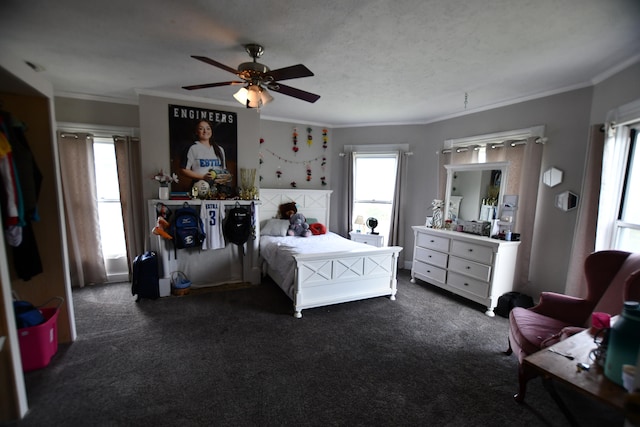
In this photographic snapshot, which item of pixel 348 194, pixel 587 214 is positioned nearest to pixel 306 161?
pixel 348 194

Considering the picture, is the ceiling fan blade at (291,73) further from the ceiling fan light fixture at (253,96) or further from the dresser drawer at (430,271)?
the dresser drawer at (430,271)

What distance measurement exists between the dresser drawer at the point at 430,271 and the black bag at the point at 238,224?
254cm

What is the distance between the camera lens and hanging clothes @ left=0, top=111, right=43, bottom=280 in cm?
170

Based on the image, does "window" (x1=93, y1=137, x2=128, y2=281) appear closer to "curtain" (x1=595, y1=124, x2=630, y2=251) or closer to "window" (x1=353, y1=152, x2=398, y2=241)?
"window" (x1=353, y1=152, x2=398, y2=241)

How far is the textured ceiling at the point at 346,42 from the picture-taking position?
5.68ft

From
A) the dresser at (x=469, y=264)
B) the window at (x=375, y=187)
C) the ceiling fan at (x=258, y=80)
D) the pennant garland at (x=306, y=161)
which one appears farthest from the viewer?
the window at (x=375, y=187)

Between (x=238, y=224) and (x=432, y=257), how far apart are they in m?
2.76

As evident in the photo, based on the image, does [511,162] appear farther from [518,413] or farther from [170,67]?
[170,67]

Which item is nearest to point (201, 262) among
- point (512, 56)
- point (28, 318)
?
point (28, 318)

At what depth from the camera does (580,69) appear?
8.21 ft

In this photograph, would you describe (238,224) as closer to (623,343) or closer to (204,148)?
(204,148)

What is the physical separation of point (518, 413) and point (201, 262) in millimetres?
3609

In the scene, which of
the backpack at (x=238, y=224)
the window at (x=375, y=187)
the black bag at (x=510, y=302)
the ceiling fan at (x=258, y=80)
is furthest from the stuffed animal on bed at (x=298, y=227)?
the black bag at (x=510, y=302)

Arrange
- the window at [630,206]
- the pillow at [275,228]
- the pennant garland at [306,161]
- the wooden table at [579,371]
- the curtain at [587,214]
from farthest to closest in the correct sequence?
the pennant garland at [306,161] → the pillow at [275,228] → the curtain at [587,214] → the window at [630,206] → the wooden table at [579,371]
